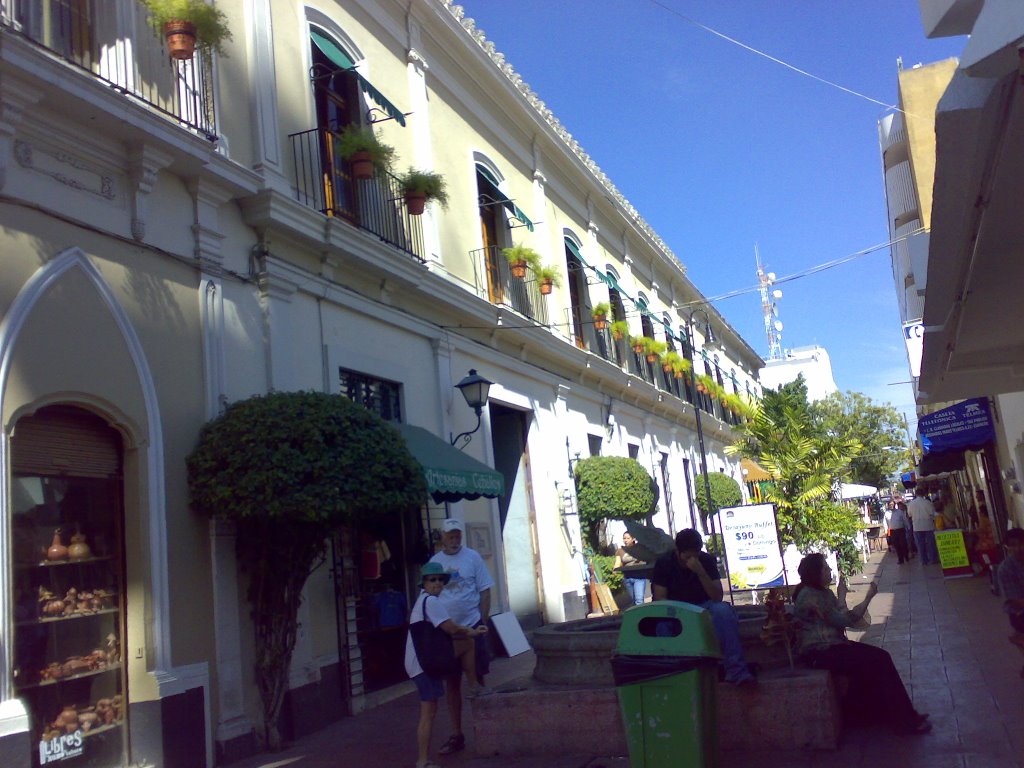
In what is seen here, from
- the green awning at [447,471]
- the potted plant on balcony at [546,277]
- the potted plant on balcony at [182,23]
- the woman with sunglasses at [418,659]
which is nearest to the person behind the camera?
the woman with sunglasses at [418,659]

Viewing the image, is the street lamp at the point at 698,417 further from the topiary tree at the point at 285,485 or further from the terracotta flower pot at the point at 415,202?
the topiary tree at the point at 285,485

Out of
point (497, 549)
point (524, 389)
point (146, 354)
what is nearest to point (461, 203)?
point (524, 389)

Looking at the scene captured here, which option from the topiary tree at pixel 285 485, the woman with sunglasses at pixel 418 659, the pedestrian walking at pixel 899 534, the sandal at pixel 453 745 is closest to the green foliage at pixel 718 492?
the pedestrian walking at pixel 899 534

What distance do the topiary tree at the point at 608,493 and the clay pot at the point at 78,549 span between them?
10970mm

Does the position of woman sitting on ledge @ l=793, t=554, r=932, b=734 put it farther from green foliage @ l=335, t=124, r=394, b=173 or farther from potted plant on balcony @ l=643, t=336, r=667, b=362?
potted plant on balcony @ l=643, t=336, r=667, b=362

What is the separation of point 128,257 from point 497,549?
24.3 feet

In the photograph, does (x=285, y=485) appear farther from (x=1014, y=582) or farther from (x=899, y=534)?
(x=899, y=534)

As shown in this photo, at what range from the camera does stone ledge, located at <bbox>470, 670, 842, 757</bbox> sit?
614 centimetres

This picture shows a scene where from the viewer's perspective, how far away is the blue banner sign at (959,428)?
1565cm

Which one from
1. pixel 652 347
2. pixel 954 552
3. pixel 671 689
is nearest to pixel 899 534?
pixel 954 552

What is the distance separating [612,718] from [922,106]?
17254 millimetres

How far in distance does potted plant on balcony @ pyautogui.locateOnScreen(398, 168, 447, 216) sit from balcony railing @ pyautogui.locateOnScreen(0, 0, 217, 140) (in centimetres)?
319

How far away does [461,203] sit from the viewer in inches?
576

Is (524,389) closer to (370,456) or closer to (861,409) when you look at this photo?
(370,456)
